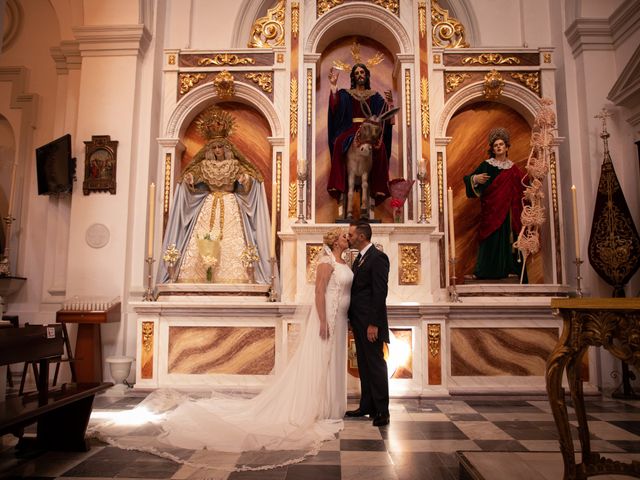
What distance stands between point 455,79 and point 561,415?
18.1ft

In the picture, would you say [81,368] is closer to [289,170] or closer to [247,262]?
[247,262]

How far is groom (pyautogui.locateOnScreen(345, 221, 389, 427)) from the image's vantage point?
14.3 feet

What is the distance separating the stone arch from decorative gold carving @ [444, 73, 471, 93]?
2281 millimetres

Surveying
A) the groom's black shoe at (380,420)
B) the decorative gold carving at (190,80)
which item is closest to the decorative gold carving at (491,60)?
the decorative gold carving at (190,80)

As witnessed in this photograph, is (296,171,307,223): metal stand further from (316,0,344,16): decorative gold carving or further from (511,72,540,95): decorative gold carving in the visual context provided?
(511,72,540,95): decorative gold carving

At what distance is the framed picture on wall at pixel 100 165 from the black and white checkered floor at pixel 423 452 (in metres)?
2.76

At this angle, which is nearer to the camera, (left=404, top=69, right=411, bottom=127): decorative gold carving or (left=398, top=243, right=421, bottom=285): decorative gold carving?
(left=398, top=243, right=421, bottom=285): decorative gold carving

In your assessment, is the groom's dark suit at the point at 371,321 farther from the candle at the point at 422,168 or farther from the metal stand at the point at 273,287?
the candle at the point at 422,168

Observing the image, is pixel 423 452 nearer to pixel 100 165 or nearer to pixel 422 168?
pixel 422 168

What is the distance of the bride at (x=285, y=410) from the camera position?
11.5 feet

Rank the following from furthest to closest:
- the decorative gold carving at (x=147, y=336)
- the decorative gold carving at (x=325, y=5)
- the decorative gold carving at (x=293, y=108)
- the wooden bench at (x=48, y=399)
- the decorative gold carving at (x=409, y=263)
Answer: the decorative gold carving at (x=325, y=5)
the decorative gold carving at (x=293, y=108)
the decorative gold carving at (x=409, y=263)
the decorative gold carving at (x=147, y=336)
the wooden bench at (x=48, y=399)

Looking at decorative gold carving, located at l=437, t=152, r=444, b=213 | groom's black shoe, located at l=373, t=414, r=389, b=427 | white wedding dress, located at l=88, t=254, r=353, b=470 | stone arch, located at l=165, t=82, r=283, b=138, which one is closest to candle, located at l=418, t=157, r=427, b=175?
decorative gold carving, located at l=437, t=152, r=444, b=213

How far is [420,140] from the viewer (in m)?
6.80

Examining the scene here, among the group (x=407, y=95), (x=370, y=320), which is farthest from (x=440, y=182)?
(x=370, y=320)
